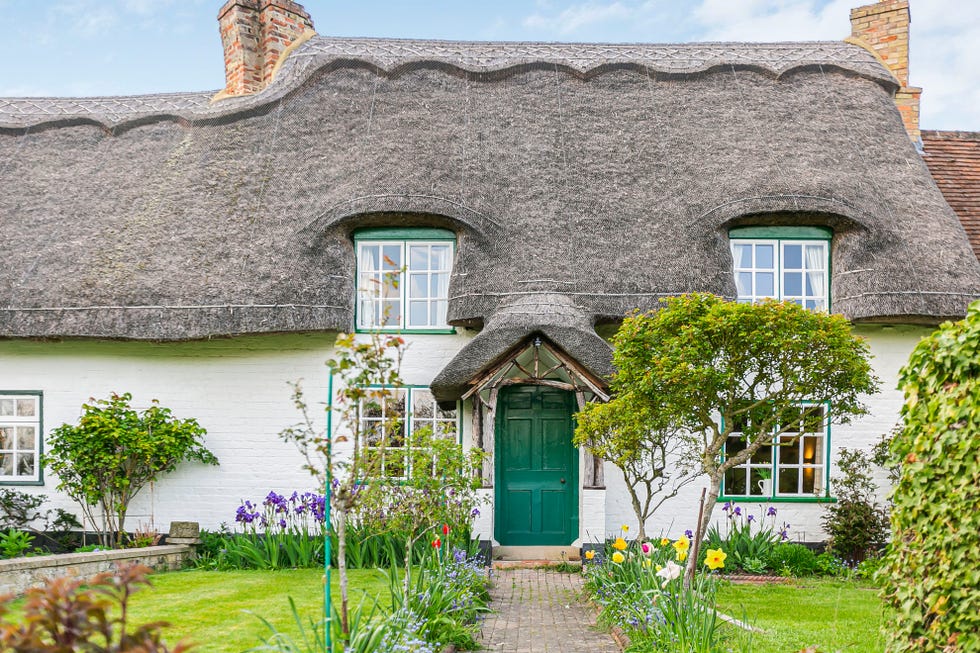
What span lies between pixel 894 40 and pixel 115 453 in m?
13.7

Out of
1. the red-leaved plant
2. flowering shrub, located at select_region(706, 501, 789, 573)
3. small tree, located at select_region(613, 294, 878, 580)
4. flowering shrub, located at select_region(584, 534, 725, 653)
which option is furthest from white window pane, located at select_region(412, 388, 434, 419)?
the red-leaved plant

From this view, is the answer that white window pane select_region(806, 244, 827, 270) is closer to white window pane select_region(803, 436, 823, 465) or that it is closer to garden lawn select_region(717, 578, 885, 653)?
white window pane select_region(803, 436, 823, 465)

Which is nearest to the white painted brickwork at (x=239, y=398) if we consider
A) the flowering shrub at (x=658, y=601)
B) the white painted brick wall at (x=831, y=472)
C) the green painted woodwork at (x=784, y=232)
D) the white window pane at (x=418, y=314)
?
the white painted brick wall at (x=831, y=472)

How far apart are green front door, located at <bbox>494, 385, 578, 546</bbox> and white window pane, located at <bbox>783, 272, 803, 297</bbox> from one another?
3.22 meters

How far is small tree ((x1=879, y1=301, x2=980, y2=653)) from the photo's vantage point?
11.9 ft

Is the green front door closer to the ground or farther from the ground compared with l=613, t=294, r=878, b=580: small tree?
closer to the ground

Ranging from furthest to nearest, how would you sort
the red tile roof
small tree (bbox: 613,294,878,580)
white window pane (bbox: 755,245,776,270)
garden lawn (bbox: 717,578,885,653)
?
1. the red tile roof
2. white window pane (bbox: 755,245,776,270)
3. small tree (bbox: 613,294,878,580)
4. garden lawn (bbox: 717,578,885,653)

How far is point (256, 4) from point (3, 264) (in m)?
6.18

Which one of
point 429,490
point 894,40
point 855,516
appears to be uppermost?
point 894,40

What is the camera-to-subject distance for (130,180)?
12.3 m

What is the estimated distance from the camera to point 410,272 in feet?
37.4

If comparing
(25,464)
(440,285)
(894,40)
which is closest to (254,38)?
(440,285)

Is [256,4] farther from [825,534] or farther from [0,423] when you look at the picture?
[825,534]

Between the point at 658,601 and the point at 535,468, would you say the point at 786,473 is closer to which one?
the point at 535,468
